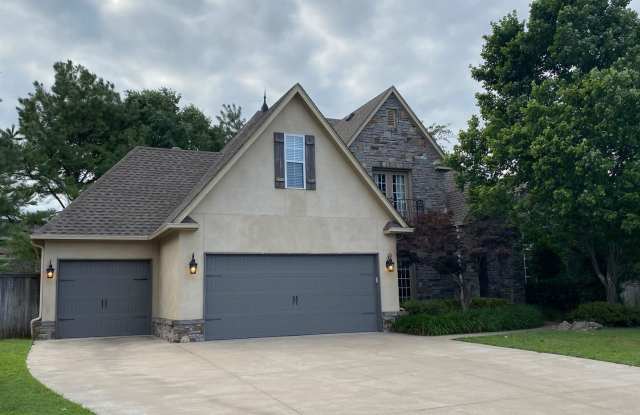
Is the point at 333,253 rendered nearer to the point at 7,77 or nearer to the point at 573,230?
the point at 573,230

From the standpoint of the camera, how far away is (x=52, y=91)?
31.7 m

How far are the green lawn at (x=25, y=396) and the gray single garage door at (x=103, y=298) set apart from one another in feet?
17.3

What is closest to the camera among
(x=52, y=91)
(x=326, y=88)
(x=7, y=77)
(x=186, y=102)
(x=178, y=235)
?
(x=7, y=77)

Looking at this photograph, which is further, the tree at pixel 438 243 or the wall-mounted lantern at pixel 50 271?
the tree at pixel 438 243

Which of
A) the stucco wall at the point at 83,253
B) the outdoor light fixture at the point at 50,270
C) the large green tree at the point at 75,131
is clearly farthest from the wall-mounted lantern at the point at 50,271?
the large green tree at the point at 75,131

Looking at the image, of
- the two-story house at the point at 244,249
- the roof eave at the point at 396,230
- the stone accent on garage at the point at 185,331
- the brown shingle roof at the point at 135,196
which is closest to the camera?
the stone accent on garage at the point at 185,331

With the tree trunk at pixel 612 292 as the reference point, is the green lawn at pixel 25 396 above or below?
below

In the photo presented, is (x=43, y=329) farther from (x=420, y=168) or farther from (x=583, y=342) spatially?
(x=420, y=168)

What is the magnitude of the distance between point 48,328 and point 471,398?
39.7 ft

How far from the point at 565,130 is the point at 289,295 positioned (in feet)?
28.4

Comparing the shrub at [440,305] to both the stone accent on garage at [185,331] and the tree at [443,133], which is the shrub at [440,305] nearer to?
the stone accent on garage at [185,331]

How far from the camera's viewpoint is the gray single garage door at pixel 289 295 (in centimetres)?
1431

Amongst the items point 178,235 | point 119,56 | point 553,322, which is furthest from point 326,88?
point 553,322

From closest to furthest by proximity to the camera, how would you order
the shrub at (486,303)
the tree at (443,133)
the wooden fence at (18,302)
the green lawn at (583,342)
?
1. the green lawn at (583,342)
2. the wooden fence at (18,302)
3. the shrub at (486,303)
4. the tree at (443,133)
